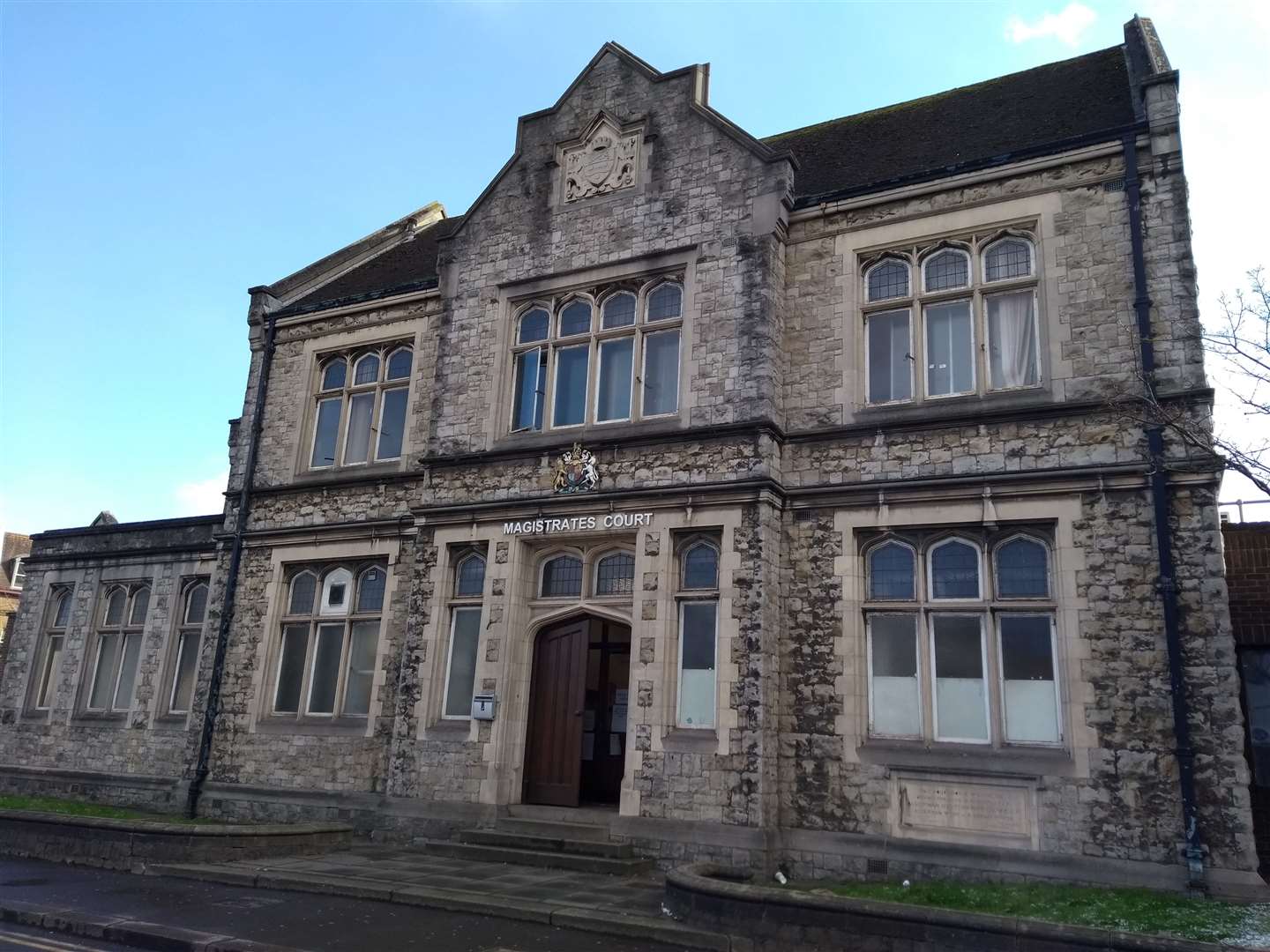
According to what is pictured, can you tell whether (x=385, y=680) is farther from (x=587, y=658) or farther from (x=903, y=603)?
(x=903, y=603)

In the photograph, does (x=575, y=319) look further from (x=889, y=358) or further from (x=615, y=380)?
(x=889, y=358)

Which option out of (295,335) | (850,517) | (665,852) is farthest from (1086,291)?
(295,335)

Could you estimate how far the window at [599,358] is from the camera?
14.9 m

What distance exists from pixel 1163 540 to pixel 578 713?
7847mm

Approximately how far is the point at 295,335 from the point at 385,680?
7.24 m

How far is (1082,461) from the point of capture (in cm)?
1209

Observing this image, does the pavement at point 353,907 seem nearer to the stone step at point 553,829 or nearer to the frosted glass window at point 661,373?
the stone step at point 553,829

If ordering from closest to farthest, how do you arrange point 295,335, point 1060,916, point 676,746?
point 1060,916 → point 676,746 → point 295,335

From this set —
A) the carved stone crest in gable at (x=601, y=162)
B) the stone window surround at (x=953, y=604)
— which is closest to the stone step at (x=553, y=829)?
the stone window surround at (x=953, y=604)

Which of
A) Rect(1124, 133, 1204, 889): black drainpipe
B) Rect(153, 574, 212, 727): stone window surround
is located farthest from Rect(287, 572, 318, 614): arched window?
Rect(1124, 133, 1204, 889): black drainpipe

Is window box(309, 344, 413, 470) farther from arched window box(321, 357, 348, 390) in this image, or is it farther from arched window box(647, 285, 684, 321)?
arched window box(647, 285, 684, 321)

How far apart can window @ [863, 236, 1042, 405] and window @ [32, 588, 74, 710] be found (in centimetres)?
1739

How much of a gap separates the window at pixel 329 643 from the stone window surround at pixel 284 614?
0.10 meters

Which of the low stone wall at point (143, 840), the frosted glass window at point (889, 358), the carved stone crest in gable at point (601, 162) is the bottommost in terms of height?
the low stone wall at point (143, 840)
